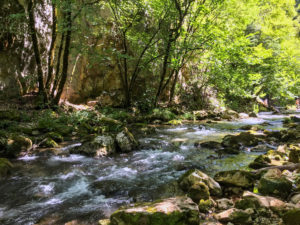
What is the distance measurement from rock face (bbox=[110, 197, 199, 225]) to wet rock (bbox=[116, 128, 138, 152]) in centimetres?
352

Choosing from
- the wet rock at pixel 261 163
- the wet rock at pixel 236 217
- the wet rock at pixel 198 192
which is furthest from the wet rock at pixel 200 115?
the wet rock at pixel 236 217

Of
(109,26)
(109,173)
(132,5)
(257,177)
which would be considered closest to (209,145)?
(257,177)

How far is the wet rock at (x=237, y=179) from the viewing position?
3.24 metres

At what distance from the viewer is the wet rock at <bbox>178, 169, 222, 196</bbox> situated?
3115 millimetres

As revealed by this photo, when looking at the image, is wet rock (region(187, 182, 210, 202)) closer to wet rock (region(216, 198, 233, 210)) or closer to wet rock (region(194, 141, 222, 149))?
wet rock (region(216, 198, 233, 210))

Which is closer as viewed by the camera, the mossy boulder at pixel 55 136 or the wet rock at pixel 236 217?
the wet rock at pixel 236 217

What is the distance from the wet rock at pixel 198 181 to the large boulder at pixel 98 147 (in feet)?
8.67

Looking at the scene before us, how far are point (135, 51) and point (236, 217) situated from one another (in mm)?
12214

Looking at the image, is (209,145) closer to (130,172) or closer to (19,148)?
(130,172)

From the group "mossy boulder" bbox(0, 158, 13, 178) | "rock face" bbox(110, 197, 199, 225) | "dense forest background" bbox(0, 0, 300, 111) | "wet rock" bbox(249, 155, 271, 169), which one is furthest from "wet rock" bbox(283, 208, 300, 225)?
"dense forest background" bbox(0, 0, 300, 111)

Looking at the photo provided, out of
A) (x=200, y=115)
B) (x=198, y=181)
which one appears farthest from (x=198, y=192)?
(x=200, y=115)

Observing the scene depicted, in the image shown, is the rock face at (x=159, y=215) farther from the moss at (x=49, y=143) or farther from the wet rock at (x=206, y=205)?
the moss at (x=49, y=143)

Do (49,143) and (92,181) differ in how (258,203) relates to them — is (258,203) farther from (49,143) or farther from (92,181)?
(49,143)

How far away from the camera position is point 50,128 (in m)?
7.39
